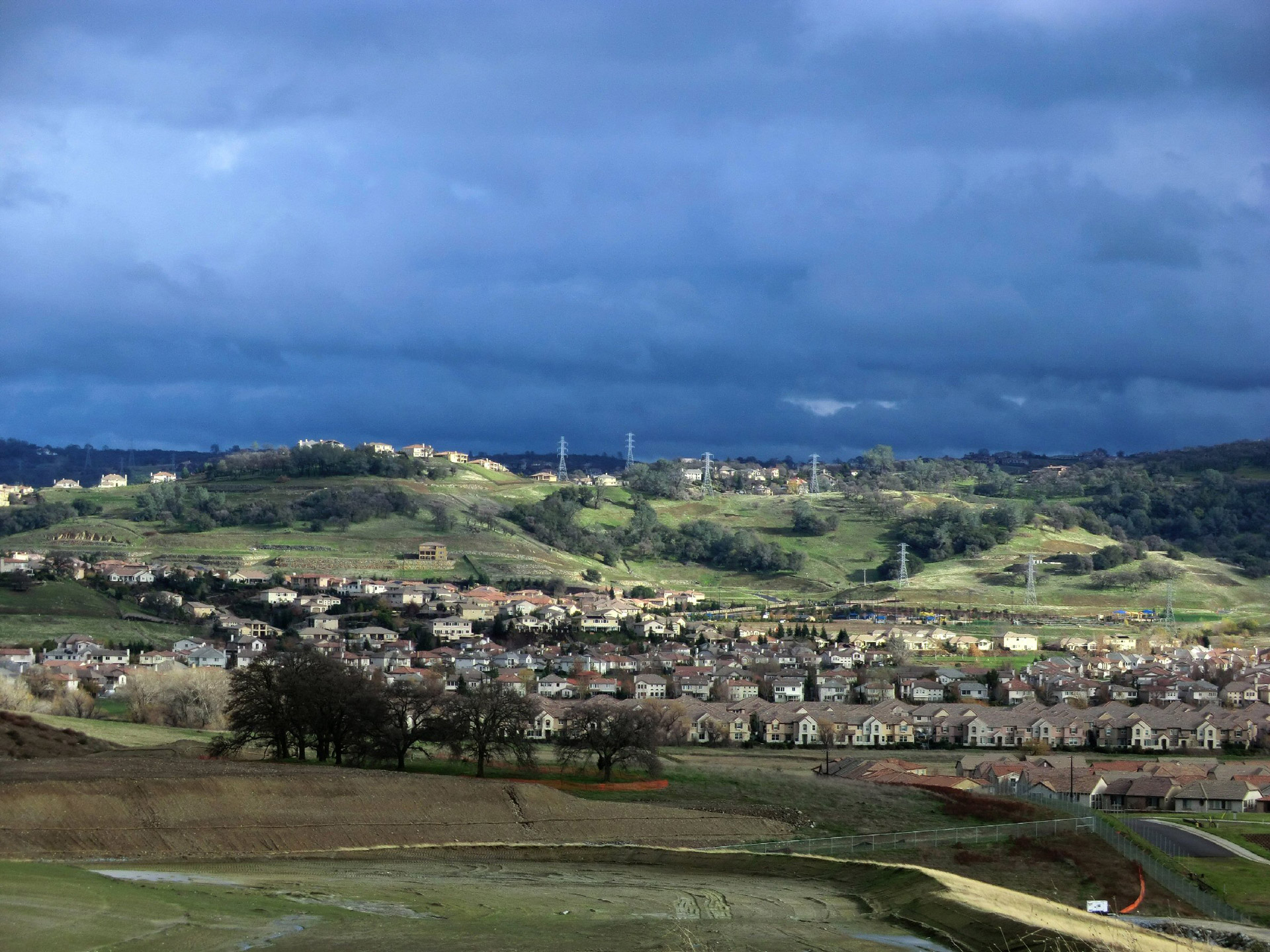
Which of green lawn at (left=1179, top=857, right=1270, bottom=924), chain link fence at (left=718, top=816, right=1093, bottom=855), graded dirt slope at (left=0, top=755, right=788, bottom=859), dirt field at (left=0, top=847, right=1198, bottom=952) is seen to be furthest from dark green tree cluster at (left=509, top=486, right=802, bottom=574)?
dirt field at (left=0, top=847, right=1198, bottom=952)

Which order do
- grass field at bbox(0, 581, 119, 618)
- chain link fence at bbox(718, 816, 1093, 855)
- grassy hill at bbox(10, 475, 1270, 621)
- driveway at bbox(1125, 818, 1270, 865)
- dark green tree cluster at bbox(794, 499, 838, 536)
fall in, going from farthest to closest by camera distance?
dark green tree cluster at bbox(794, 499, 838, 536)
grassy hill at bbox(10, 475, 1270, 621)
grass field at bbox(0, 581, 119, 618)
driveway at bbox(1125, 818, 1270, 865)
chain link fence at bbox(718, 816, 1093, 855)

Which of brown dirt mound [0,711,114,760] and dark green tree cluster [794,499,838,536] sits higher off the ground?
dark green tree cluster [794,499,838,536]

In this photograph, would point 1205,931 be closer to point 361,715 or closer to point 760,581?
point 361,715

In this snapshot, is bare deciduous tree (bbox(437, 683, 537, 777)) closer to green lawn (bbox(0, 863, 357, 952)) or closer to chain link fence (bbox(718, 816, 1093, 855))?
chain link fence (bbox(718, 816, 1093, 855))

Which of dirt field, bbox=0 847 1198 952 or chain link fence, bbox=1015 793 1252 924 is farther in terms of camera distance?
chain link fence, bbox=1015 793 1252 924

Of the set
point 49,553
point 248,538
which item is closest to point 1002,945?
point 49,553
